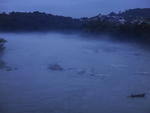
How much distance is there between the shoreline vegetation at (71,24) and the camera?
1827 cm

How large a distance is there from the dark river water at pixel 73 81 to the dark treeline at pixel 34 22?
563cm

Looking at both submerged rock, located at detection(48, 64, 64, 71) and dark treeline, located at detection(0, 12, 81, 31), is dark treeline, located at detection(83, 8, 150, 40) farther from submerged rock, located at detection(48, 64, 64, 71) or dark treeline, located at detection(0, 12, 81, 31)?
submerged rock, located at detection(48, 64, 64, 71)

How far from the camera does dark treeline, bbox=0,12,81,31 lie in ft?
65.7

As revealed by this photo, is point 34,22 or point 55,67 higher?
point 34,22

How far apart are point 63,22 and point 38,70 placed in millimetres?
13379

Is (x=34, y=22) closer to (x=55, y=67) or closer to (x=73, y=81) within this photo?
(x=55, y=67)

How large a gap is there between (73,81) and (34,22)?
13.7 metres

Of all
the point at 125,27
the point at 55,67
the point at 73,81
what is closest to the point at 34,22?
the point at 125,27

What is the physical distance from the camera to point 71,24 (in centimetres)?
2373

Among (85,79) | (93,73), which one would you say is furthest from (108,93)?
(93,73)

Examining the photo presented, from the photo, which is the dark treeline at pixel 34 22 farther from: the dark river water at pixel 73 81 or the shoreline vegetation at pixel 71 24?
the dark river water at pixel 73 81

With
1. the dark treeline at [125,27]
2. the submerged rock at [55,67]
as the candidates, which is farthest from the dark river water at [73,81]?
the dark treeline at [125,27]

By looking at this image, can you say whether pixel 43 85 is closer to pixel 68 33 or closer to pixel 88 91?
pixel 88 91

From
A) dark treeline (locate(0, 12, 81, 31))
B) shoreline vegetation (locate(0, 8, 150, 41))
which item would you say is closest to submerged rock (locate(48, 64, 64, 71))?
shoreline vegetation (locate(0, 8, 150, 41))
